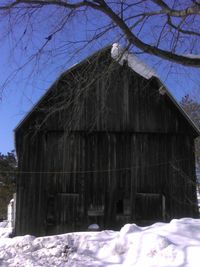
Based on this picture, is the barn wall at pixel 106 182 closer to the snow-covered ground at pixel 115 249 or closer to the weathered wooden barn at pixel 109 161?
the weathered wooden barn at pixel 109 161

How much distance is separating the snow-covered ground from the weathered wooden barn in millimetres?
7004

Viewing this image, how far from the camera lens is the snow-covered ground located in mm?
6898

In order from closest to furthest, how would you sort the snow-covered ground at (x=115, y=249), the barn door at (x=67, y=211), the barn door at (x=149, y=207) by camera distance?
the snow-covered ground at (x=115, y=249)
the barn door at (x=67, y=211)
the barn door at (x=149, y=207)

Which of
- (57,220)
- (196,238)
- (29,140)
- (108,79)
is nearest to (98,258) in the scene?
(196,238)

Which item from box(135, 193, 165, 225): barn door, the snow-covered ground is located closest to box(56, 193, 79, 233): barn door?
box(135, 193, 165, 225): barn door

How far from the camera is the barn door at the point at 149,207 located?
1606 centimetres

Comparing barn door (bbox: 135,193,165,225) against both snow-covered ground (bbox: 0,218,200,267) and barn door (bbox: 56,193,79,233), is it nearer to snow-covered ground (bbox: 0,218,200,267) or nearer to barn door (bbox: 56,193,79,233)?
barn door (bbox: 56,193,79,233)

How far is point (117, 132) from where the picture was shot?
1666 cm

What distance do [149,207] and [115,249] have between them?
8.60 metres

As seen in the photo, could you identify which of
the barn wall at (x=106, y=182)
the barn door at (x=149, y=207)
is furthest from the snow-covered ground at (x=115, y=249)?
the barn door at (x=149, y=207)

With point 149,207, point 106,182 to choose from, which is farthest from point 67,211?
point 149,207

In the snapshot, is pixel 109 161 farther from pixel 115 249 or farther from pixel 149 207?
pixel 115 249

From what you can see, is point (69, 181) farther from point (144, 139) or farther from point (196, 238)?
point (196, 238)

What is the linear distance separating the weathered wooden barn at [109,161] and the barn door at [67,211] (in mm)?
36
